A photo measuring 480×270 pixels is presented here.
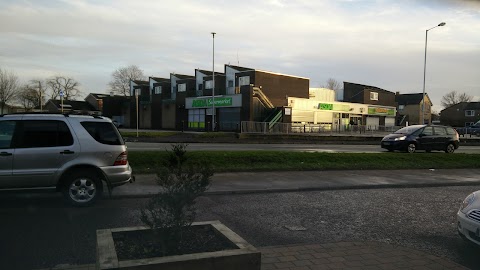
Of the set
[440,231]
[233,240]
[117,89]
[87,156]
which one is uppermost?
[117,89]

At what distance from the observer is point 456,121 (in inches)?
3406

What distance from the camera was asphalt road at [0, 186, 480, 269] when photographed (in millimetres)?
5332

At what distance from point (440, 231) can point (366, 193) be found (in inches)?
139

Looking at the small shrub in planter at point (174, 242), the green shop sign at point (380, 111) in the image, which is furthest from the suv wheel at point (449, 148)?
the green shop sign at point (380, 111)

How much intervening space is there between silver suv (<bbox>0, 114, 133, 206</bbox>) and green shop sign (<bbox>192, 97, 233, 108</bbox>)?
39.9 meters

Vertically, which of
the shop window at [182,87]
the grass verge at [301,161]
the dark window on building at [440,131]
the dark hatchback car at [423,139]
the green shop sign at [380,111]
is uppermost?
the shop window at [182,87]

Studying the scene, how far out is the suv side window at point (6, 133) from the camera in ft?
24.8

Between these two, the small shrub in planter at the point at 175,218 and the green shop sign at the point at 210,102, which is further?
the green shop sign at the point at 210,102

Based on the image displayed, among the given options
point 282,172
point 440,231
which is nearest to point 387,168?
point 282,172

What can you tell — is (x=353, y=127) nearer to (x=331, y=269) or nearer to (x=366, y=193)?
(x=366, y=193)

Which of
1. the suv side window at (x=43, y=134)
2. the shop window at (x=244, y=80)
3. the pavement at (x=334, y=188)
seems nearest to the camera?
the pavement at (x=334, y=188)

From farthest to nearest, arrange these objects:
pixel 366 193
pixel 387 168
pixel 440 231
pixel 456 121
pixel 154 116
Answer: pixel 456 121 → pixel 154 116 → pixel 387 168 → pixel 366 193 → pixel 440 231

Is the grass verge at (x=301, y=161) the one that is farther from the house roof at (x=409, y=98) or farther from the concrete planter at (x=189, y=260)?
the house roof at (x=409, y=98)

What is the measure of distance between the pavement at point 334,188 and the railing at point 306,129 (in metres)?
25.7
